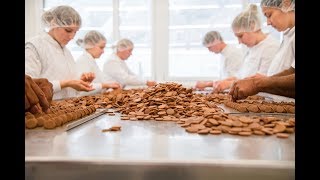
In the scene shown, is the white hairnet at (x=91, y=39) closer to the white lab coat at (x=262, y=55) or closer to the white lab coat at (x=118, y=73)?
the white lab coat at (x=118, y=73)

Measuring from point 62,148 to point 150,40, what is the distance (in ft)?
15.6

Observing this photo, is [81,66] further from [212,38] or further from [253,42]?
[253,42]

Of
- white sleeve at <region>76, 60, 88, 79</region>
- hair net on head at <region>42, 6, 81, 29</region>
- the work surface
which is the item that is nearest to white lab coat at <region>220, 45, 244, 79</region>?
white sleeve at <region>76, 60, 88, 79</region>

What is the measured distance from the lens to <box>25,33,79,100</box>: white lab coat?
243 cm

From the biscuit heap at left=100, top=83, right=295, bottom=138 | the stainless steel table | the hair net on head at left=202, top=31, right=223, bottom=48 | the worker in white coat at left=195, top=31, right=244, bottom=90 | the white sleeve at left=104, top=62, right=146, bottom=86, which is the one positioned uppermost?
the hair net on head at left=202, top=31, right=223, bottom=48

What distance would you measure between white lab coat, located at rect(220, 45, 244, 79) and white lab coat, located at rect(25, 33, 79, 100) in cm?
221

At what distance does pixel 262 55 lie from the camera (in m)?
3.09

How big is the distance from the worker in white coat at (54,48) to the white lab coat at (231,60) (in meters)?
2.19

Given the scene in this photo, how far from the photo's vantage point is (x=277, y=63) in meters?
2.37

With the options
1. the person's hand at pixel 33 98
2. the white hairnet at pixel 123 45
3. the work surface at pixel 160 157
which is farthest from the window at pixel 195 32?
the work surface at pixel 160 157

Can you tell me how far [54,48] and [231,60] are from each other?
2.46m

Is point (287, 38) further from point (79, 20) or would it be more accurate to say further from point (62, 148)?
point (62, 148)

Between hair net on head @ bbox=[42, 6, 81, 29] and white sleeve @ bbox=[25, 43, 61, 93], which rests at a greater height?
hair net on head @ bbox=[42, 6, 81, 29]

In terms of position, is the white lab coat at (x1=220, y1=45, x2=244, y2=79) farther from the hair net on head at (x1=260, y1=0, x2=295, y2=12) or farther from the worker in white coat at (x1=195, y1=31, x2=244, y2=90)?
the hair net on head at (x1=260, y1=0, x2=295, y2=12)
